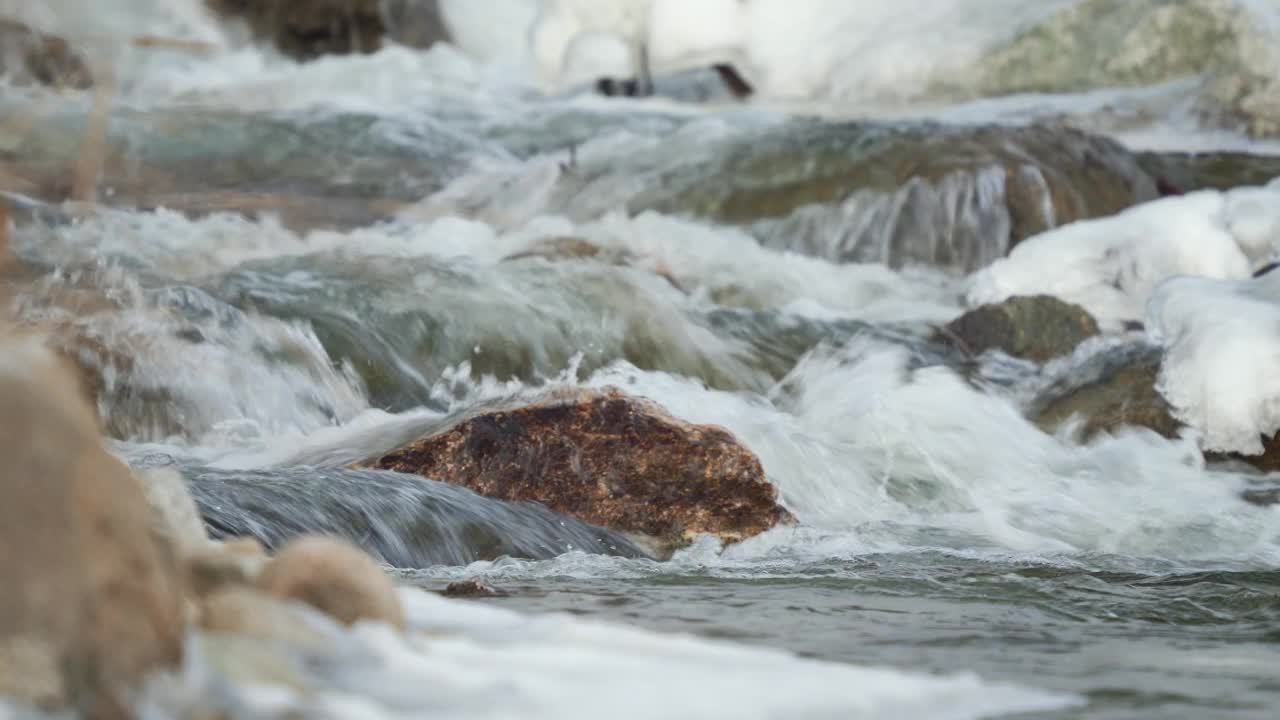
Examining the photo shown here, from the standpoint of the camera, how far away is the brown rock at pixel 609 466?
4930mm

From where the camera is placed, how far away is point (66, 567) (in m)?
1.59

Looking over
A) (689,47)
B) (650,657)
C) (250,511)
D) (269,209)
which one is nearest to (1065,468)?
(250,511)

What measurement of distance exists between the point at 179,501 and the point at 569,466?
2699 millimetres

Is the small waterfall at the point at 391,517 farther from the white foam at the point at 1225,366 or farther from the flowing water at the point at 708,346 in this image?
the white foam at the point at 1225,366

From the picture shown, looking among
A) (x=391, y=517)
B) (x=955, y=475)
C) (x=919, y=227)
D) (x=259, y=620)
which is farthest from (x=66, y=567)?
(x=919, y=227)

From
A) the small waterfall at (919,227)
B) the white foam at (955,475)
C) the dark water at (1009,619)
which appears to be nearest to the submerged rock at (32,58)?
the small waterfall at (919,227)

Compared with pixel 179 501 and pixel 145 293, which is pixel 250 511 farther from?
pixel 145 293

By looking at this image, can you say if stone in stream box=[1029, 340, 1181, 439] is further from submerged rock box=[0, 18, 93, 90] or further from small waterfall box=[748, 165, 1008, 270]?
submerged rock box=[0, 18, 93, 90]

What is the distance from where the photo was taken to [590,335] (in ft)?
25.5

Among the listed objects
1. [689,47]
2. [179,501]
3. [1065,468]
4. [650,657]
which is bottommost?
[1065,468]

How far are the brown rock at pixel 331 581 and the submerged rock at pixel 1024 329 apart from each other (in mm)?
6750

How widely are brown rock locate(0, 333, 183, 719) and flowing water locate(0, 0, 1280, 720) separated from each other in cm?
6

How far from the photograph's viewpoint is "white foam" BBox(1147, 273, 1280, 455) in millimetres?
6801

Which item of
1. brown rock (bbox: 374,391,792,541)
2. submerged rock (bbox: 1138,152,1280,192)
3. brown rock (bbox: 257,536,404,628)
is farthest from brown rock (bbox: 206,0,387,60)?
brown rock (bbox: 257,536,404,628)
